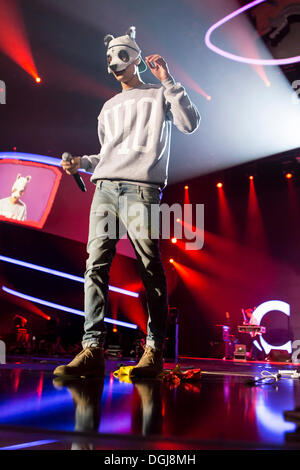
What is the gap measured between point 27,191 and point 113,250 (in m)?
4.87

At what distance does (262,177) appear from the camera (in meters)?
10.8

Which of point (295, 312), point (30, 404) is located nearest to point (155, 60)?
point (30, 404)

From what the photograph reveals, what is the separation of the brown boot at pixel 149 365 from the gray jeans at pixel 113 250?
29mm

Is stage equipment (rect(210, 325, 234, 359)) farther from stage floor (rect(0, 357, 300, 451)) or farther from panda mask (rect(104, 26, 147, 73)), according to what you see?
stage floor (rect(0, 357, 300, 451))

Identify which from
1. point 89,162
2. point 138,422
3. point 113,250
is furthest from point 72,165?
point 138,422

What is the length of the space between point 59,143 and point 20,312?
3456 mm

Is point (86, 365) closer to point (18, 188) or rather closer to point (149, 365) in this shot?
point (149, 365)

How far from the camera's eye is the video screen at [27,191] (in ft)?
20.7

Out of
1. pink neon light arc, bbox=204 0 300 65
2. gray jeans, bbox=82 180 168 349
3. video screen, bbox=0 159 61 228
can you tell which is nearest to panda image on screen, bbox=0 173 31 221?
video screen, bbox=0 159 61 228

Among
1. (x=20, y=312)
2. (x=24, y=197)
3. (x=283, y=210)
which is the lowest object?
(x=20, y=312)

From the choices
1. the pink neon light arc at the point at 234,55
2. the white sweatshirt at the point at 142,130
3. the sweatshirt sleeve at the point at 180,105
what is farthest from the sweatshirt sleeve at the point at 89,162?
the pink neon light arc at the point at 234,55

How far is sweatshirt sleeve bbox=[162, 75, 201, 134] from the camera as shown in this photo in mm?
1804

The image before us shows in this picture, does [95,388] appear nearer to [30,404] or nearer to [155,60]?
[30,404]

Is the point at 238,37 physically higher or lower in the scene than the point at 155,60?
higher
